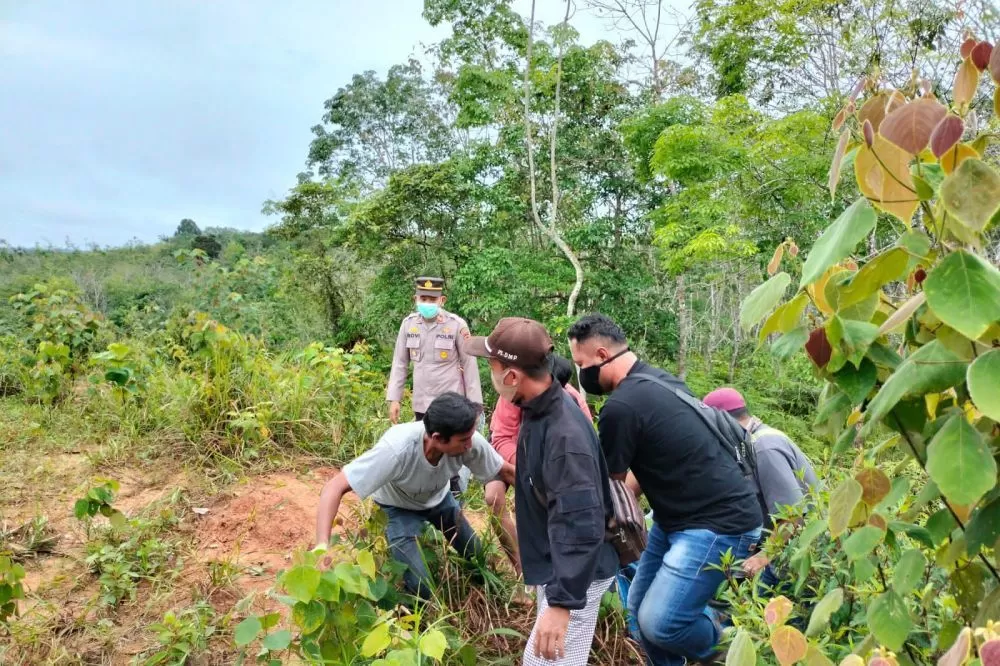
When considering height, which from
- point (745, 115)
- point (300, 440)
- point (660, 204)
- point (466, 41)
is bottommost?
point (300, 440)

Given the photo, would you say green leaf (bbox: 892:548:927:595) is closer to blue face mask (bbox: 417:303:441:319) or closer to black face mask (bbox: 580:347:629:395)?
black face mask (bbox: 580:347:629:395)

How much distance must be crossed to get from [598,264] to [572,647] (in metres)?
8.19

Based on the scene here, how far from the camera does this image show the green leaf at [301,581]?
65.2 inches

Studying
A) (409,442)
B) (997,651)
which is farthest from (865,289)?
(409,442)

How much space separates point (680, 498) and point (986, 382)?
2043 mm

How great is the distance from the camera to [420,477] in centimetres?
286

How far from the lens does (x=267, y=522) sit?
4.03 metres

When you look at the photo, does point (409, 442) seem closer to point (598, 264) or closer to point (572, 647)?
point (572, 647)

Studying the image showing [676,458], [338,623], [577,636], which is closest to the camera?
[338,623]

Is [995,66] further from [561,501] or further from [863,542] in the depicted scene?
[561,501]

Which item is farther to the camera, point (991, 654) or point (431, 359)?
point (431, 359)

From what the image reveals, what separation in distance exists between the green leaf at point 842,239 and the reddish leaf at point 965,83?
159 mm

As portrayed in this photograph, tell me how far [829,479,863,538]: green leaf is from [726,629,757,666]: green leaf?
0.56ft

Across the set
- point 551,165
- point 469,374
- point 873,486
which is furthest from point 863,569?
point 551,165
